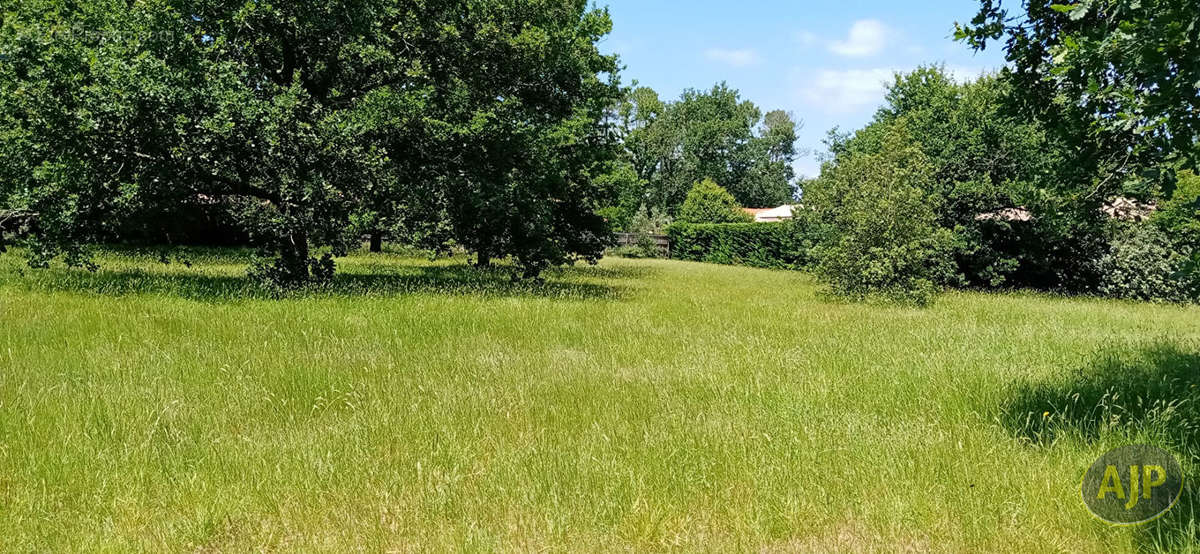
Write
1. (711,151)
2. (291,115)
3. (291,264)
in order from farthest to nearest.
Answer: (711,151) → (291,264) → (291,115)

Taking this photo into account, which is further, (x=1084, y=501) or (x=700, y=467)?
(x=700, y=467)

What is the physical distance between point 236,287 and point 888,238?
14.6 m

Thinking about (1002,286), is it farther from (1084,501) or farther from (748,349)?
(1084,501)

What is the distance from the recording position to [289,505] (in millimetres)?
3680

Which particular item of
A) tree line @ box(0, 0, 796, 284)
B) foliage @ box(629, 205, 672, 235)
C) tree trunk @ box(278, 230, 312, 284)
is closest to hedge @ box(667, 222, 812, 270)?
foliage @ box(629, 205, 672, 235)

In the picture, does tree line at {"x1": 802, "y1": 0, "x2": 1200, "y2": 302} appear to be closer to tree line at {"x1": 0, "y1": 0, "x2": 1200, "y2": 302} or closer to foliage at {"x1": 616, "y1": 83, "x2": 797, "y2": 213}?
tree line at {"x1": 0, "y1": 0, "x2": 1200, "y2": 302}

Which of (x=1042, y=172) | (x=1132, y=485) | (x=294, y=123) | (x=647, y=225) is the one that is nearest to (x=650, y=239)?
(x=647, y=225)

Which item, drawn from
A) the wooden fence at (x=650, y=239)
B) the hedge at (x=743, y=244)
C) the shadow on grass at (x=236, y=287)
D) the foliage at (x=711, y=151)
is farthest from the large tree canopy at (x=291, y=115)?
the foliage at (x=711, y=151)

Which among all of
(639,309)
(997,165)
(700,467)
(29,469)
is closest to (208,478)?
(29,469)

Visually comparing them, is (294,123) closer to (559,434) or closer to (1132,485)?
(559,434)

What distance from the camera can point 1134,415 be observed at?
5301mm

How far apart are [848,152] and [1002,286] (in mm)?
15350

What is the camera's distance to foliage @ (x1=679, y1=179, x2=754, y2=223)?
194 ft

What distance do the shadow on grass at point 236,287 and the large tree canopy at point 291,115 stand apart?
79 centimetres
